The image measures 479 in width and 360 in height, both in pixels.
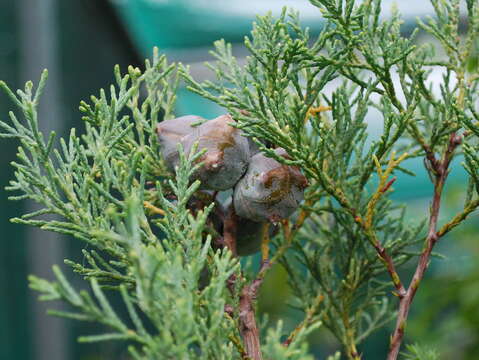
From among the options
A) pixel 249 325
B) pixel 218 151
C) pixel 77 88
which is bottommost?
pixel 249 325

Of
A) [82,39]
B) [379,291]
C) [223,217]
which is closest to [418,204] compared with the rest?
[82,39]

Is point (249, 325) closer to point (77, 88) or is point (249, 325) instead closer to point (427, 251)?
point (427, 251)

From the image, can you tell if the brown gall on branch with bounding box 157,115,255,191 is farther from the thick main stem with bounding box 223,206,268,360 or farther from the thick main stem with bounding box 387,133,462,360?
the thick main stem with bounding box 387,133,462,360

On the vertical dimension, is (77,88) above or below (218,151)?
above

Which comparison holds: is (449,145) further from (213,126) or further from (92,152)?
(92,152)

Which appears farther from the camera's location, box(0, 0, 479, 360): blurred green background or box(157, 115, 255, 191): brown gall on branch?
box(0, 0, 479, 360): blurred green background

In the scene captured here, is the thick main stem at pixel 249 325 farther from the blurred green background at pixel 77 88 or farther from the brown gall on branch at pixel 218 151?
the blurred green background at pixel 77 88

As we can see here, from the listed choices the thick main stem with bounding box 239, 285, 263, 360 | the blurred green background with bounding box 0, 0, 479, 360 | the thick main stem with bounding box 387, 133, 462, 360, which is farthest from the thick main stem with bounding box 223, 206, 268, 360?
the blurred green background with bounding box 0, 0, 479, 360

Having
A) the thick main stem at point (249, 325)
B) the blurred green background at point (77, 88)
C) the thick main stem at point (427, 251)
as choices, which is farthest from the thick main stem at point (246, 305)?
the blurred green background at point (77, 88)

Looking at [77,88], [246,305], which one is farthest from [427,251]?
[77,88]
